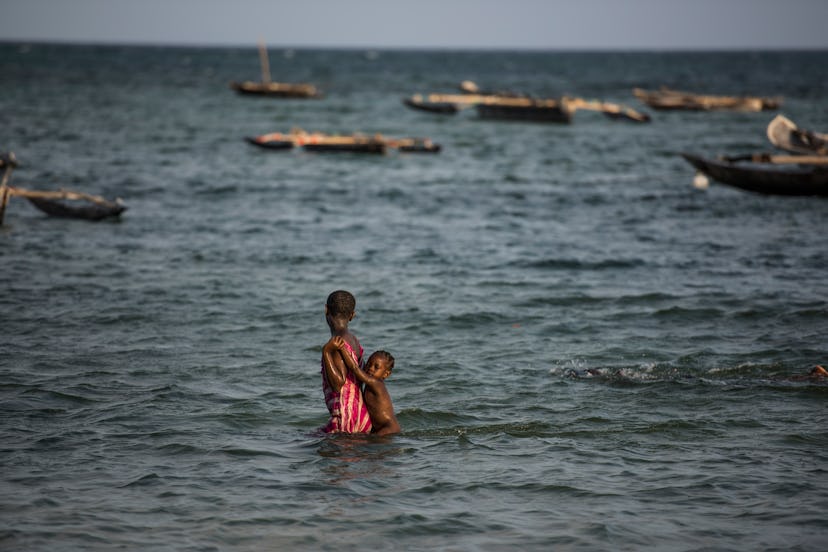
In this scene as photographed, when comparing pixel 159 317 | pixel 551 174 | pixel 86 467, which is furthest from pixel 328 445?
pixel 551 174

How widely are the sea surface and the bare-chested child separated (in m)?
0.21

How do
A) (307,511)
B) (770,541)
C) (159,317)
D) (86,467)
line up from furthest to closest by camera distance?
(159,317)
(86,467)
(307,511)
(770,541)

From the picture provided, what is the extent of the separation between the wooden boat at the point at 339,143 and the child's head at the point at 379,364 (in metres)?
25.1

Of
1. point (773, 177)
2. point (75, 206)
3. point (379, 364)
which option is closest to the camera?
point (379, 364)

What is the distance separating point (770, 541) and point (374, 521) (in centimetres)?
268

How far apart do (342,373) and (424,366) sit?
3.73 meters

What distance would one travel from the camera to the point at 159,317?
13.1m

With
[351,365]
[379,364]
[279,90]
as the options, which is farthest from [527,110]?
[351,365]

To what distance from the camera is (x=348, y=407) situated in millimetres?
7996

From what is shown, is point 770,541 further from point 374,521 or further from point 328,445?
point 328,445

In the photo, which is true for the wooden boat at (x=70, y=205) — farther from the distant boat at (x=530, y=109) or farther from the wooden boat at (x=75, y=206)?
the distant boat at (x=530, y=109)

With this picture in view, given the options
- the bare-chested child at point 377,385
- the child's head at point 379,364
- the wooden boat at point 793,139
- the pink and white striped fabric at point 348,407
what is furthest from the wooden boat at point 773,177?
the child's head at point 379,364

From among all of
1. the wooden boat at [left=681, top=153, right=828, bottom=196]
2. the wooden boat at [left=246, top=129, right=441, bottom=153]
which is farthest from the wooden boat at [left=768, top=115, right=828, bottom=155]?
the wooden boat at [left=246, top=129, right=441, bottom=153]

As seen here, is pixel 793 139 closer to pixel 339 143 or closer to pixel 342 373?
pixel 339 143
